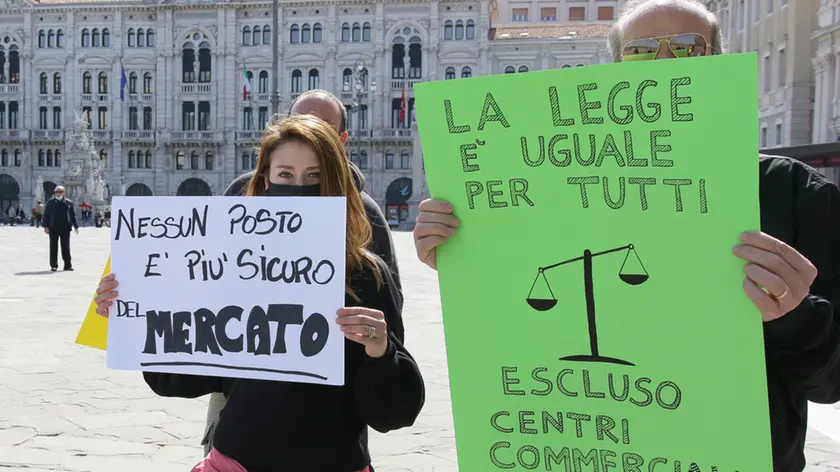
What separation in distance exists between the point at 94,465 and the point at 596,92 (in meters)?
3.49

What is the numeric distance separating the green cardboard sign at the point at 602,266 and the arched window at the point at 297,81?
171 ft

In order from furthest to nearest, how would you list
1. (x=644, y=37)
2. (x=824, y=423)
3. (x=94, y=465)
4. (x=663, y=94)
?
(x=824, y=423), (x=94, y=465), (x=644, y=37), (x=663, y=94)

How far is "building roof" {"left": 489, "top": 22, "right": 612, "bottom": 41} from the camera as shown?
50125 millimetres

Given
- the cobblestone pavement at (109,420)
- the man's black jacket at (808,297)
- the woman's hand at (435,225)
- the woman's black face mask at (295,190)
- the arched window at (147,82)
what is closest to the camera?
the man's black jacket at (808,297)

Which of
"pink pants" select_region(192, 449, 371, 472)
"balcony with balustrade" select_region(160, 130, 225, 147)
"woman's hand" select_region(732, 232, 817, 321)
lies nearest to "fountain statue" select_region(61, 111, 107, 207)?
"balcony with balustrade" select_region(160, 130, 225, 147)

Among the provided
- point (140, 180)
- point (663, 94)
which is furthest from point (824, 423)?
point (140, 180)

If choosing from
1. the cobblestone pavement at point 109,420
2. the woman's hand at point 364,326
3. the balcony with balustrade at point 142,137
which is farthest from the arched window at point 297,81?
the woman's hand at point 364,326

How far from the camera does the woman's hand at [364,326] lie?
6.19ft

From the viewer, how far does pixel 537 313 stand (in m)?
1.70

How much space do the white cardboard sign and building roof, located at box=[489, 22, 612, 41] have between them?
49599 millimetres

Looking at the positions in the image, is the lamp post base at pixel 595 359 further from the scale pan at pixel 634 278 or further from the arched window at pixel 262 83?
the arched window at pixel 262 83

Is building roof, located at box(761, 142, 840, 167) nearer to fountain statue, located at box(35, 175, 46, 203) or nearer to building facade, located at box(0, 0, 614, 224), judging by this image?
building facade, located at box(0, 0, 614, 224)

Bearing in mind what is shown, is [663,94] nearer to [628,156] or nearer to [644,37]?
[628,156]

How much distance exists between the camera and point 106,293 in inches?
84.7
